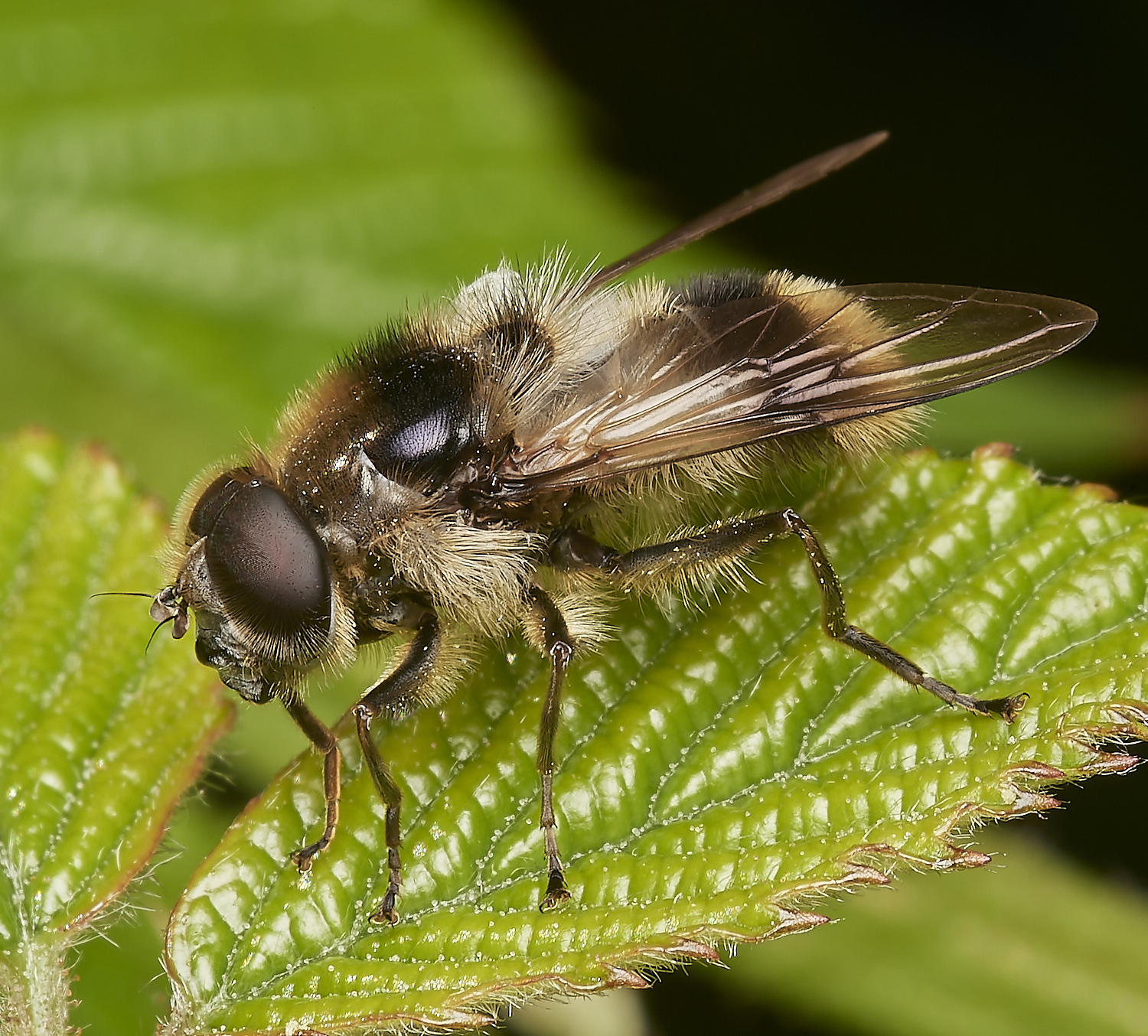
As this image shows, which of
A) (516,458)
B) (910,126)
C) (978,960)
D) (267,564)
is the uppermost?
(910,126)

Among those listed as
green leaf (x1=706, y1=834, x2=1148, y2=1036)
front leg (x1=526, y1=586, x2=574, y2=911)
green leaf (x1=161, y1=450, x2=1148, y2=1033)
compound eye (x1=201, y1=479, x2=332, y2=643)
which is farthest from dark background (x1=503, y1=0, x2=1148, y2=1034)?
compound eye (x1=201, y1=479, x2=332, y2=643)

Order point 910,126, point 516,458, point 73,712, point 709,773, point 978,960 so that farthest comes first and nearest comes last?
point 910,126 → point 978,960 → point 516,458 → point 73,712 → point 709,773

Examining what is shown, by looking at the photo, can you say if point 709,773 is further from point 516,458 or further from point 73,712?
point 73,712

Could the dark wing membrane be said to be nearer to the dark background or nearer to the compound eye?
the compound eye

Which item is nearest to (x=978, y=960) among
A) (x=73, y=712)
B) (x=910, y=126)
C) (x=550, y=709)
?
(x=550, y=709)

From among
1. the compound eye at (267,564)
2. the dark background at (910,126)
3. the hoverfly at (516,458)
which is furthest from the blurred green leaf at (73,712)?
the dark background at (910,126)

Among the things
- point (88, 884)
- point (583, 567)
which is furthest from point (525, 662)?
point (88, 884)

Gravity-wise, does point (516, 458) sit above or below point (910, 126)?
below

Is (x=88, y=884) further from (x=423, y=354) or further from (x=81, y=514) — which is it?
(x=423, y=354)
